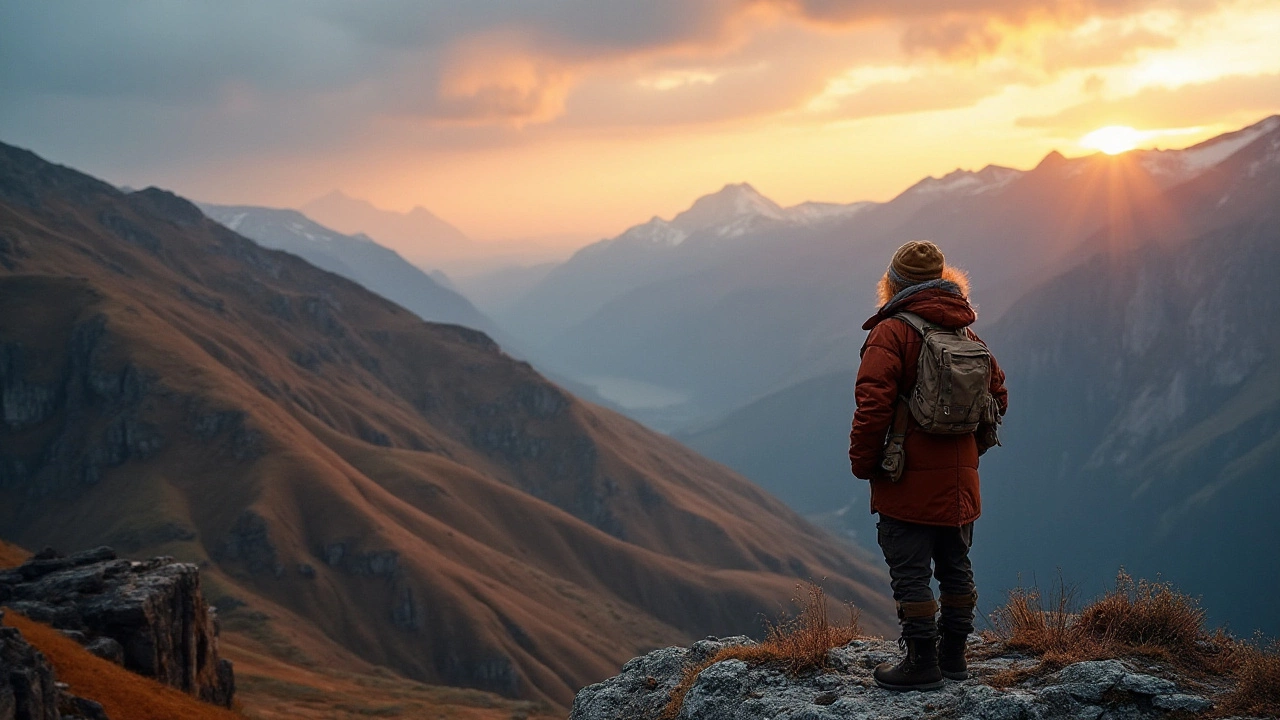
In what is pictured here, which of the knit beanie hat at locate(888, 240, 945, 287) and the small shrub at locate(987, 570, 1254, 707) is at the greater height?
the knit beanie hat at locate(888, 240, 945, 287)

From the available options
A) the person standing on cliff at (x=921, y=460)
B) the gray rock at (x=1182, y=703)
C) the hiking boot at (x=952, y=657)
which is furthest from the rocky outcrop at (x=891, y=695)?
the person standing on cliff at (x=921, y=460)

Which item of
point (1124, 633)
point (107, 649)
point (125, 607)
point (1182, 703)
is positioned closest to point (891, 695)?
point (1182, 703)

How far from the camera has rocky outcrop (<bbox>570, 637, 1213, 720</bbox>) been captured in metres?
9.59

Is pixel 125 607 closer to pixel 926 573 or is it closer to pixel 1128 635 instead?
pixel 926 573

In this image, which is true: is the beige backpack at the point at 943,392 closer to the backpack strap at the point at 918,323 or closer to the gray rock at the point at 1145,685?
the backpack strap at the point at 918,323

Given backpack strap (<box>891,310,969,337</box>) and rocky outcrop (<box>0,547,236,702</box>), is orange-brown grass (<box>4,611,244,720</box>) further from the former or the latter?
backpack strap (<box>891,310,969,337</box>)

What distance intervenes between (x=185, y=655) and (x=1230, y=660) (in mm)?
50302

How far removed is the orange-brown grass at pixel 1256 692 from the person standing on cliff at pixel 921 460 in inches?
101

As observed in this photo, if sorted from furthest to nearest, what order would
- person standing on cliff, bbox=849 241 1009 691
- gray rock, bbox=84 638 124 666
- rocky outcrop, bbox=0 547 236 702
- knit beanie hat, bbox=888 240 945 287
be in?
1. rocky outcrop, bbox=0 547 236 702
2. gray rock, bbox=84 638 124 666
3. knit beanie hat, bbox=888 240 945 287
4. person standing on cliff, bbox=849 241 1009 691

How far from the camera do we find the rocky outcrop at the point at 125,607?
4131 cm

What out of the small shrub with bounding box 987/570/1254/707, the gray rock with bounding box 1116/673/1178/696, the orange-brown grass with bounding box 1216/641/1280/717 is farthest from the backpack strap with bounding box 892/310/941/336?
the orange-brown grass with bounding box 1216/641/1280/717

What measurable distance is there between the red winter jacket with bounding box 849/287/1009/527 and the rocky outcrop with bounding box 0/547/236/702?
133ft

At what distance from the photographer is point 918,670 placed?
34.3 feet

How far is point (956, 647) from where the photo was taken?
35.2 feet
